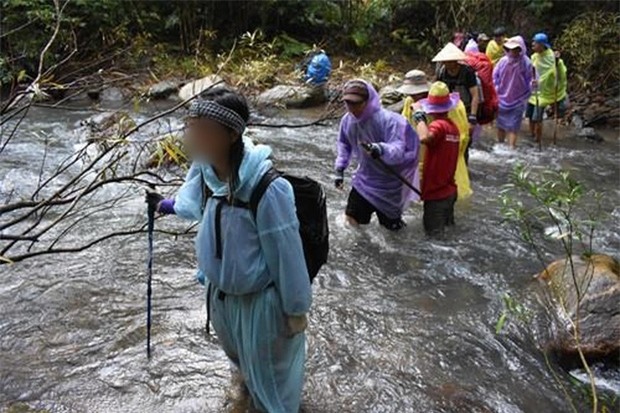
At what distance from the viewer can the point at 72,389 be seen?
350 centimetres

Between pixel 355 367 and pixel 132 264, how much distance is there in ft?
7.56

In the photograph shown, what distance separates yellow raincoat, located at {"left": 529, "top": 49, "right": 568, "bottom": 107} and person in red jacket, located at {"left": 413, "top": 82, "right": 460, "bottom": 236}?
17.3 ft

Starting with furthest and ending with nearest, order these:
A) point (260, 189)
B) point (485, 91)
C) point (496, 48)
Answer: point (496, 48) < point (485, 91) < point (260, 189)

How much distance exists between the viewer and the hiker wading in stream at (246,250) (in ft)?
8.17

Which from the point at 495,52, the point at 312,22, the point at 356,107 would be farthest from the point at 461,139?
the point at 312,22

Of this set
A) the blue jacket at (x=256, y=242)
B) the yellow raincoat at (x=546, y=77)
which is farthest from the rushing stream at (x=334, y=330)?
the yellow raincoat at (x=546, y=77)

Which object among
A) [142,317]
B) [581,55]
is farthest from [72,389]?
[581,55]

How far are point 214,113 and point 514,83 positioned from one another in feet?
26.6

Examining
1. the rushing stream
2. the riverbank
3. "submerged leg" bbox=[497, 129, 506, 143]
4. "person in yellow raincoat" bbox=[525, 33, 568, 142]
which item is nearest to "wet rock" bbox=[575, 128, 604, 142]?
the riverbank

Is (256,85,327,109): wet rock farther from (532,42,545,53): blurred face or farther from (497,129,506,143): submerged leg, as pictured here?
(532,42,545,53): blurred face

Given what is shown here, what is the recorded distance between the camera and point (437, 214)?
5918 mm

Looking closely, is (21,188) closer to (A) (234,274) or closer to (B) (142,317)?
(B) (142,317)

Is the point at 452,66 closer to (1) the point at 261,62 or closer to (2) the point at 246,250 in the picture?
(2) the point at 246,250

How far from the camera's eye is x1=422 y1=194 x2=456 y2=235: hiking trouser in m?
5.86
